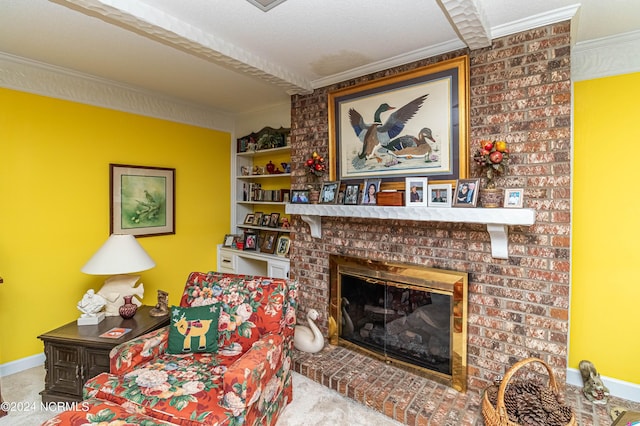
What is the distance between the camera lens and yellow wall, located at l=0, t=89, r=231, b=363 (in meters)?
2.75

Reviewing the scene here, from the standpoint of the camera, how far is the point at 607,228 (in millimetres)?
2336

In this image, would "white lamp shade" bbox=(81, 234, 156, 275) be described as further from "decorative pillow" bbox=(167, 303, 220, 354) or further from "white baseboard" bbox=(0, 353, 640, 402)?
"white baseboard" bbox=(0, 353, 640, 402)

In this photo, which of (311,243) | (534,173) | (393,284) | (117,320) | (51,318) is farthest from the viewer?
(311,243)

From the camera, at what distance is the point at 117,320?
2521mm

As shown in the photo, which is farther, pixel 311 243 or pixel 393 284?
pixel 311 243

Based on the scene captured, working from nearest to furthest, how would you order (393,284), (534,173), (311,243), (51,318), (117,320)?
1. (534,173)
2. (117,320)
3. (393,284)
4. (51,318)
5. (311,243)

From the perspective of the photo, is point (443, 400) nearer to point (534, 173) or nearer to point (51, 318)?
point (534, 173)

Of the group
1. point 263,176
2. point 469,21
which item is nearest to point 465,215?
point 469,21

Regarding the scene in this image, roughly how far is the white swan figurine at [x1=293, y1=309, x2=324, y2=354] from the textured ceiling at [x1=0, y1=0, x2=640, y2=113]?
2.16 meters

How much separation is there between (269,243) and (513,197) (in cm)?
269

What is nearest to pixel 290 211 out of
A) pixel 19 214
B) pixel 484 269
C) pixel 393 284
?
pixel 393 284

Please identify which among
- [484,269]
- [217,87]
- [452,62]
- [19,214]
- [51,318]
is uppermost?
[217,87]

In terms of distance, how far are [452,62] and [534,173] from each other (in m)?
0.97

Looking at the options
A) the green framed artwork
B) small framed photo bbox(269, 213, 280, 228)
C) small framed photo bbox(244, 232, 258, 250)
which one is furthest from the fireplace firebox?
the green framed artwork
